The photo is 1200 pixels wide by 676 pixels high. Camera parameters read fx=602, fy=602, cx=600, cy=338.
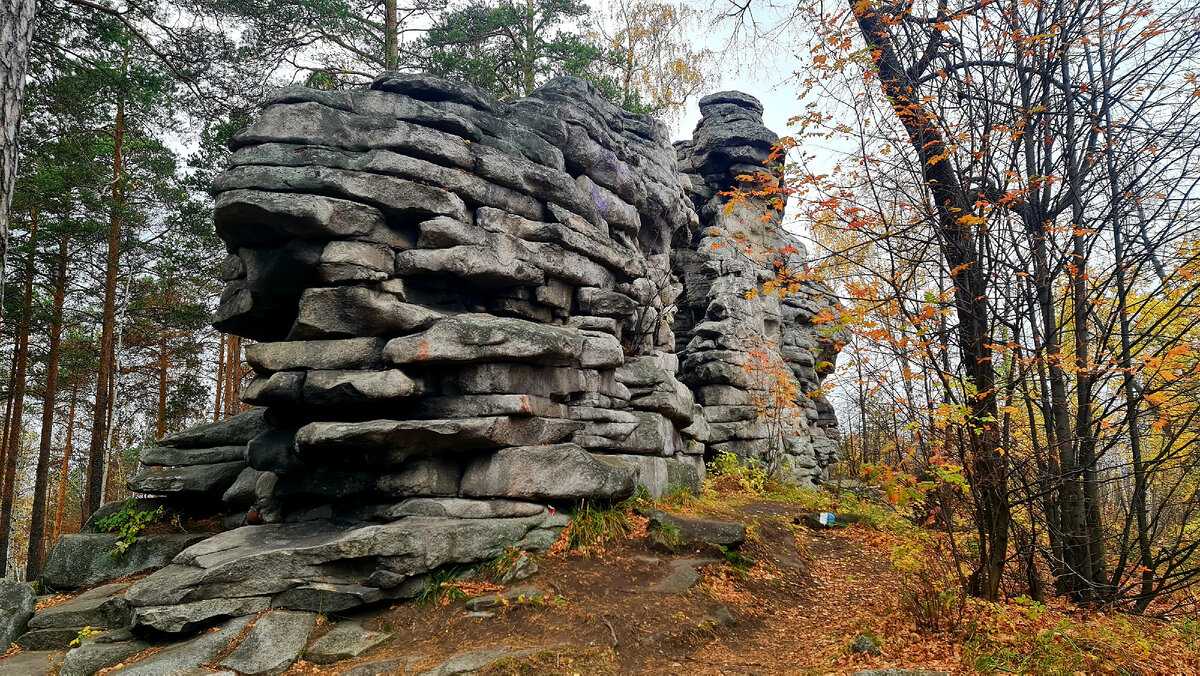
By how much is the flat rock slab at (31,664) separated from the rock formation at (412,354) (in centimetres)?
94

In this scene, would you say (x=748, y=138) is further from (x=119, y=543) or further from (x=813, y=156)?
(x=119, y=543)

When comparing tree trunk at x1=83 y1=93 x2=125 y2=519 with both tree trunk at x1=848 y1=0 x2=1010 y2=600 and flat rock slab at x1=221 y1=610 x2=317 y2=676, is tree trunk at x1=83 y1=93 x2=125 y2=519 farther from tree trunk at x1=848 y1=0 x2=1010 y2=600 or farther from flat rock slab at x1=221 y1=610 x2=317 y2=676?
tree trunk at x1=848 y1=0 x2=1010 y2=600

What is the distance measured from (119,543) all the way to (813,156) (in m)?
10.5

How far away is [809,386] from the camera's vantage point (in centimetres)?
1945

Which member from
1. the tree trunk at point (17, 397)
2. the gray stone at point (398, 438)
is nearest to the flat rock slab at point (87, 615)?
the gray stone at point (398, 438)

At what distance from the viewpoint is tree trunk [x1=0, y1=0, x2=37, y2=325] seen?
13.4 feet

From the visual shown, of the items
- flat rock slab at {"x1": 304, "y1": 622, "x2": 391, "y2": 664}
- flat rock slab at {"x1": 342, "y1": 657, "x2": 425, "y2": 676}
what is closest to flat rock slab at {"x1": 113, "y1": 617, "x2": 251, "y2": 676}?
flat rock slab at {"x1": 304, "y1": 622, "x2": 391, "y2": 664}

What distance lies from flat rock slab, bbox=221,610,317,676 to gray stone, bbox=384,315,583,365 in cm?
308

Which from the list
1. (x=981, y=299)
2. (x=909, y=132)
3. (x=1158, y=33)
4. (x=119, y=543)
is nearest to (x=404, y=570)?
(x=119, y=543)

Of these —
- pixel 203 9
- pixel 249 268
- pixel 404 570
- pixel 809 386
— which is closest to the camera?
pixel 404 570

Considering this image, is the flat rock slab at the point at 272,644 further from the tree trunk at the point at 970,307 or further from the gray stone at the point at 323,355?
the tree trunk at the point at 970,307

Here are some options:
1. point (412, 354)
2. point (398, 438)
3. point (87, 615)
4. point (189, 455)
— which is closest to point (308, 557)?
point (398, 438)

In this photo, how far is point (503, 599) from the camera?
6.34 m

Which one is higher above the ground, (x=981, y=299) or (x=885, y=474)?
(x=981, y=299)
